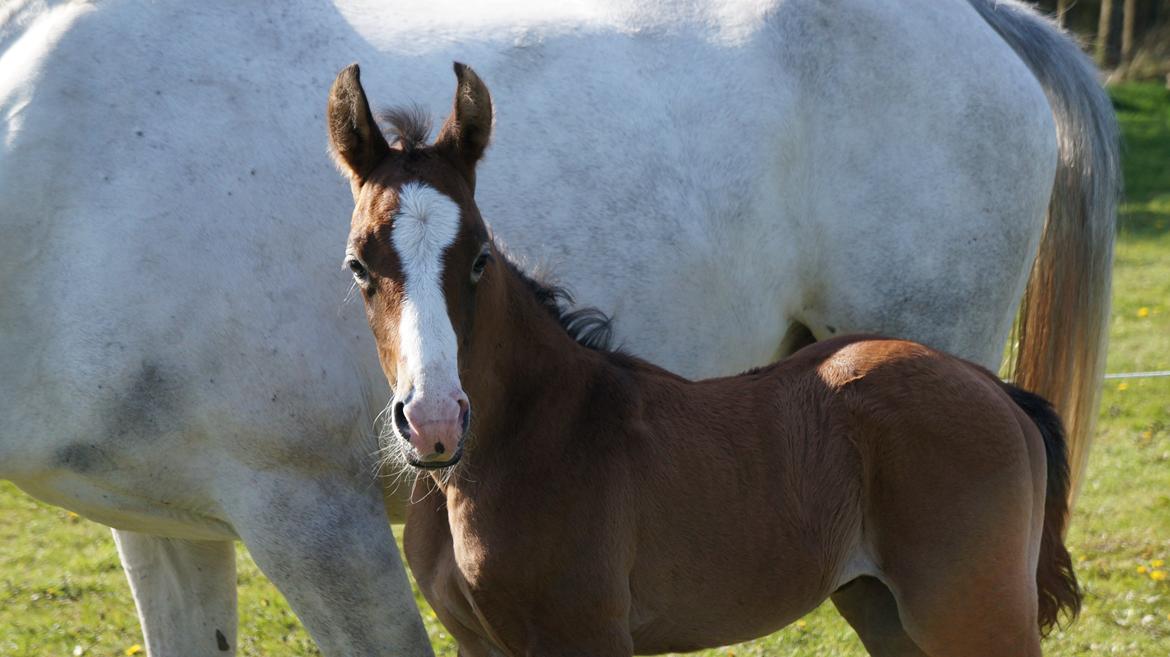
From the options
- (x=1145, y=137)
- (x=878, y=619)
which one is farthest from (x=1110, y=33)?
(x=878, y=619)

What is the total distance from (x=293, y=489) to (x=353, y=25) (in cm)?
120

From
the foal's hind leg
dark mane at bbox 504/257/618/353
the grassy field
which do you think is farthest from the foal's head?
the grassy field

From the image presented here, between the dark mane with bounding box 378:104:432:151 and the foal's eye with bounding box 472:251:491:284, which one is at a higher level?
the dark mane with bounding box 378:104:432:151

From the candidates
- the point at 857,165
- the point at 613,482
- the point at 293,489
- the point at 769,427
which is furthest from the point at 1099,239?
the point at 293,489

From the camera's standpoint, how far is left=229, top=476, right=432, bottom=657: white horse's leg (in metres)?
3.15

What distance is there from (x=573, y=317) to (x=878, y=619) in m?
0.98

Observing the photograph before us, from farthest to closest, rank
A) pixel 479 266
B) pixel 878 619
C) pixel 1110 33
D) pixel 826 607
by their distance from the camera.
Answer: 1. pixel 1110 33
2. pixel 826 607
3. pixel 878 619
4. pixel 479 266

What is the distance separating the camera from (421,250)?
247cm

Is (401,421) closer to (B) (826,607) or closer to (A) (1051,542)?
(A) (1051,542)

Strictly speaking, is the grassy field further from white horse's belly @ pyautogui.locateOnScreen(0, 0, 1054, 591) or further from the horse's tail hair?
white horse's belly @ pyautogui.locateOnScreen(0, 0, 1054, 591)

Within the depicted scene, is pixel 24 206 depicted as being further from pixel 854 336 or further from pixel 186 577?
pixel 854 336

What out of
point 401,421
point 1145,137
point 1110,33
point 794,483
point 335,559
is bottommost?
point 1110,33

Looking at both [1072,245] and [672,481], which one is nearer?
[672,481]

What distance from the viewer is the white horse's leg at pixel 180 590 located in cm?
374
